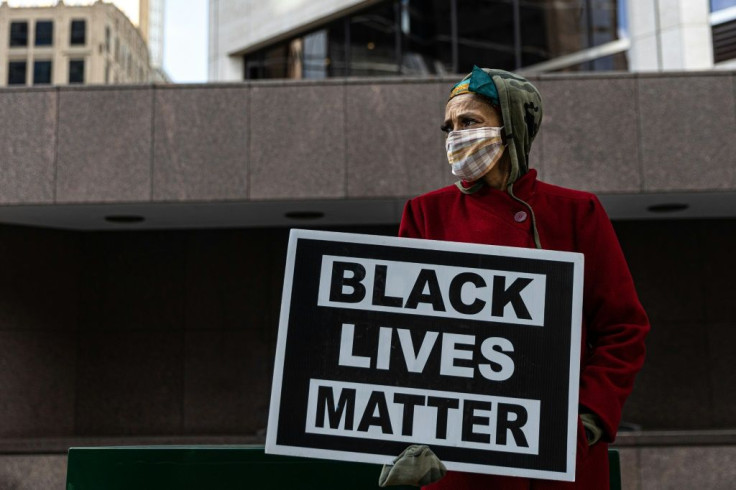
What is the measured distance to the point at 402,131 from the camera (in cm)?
980

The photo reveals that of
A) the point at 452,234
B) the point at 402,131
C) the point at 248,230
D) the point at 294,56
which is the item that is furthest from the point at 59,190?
the point at 294,56

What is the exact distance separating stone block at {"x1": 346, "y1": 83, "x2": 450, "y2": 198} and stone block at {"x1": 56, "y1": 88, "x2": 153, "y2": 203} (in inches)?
88.0

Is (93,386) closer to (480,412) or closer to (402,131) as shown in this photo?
(402,131)

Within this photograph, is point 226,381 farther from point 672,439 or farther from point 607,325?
point 607,325

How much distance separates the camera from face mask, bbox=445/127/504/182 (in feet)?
7.91

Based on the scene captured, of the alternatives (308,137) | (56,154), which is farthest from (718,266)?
(56,154)

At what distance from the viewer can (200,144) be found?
32.3 feet

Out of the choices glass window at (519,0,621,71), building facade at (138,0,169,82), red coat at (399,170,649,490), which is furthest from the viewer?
building facade at (138,0,169,82)

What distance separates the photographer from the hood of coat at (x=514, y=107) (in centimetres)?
241

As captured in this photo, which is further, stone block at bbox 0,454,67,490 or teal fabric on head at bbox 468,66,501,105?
stone block at bbox 0,454,67,490

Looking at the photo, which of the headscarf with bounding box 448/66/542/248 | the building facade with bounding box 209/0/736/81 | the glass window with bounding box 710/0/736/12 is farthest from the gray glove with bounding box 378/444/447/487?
the building facade with bounding box 209/0/736/81

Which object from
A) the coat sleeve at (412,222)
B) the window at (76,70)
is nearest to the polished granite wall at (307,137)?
the coat sleeve at (412,222)

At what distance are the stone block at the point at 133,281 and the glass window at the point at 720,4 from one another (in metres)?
10.0

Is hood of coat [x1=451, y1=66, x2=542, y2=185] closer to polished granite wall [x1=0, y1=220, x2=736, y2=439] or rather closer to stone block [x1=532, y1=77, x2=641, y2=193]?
stone block [x1=532, y1=77, x2=641, y2=193]
